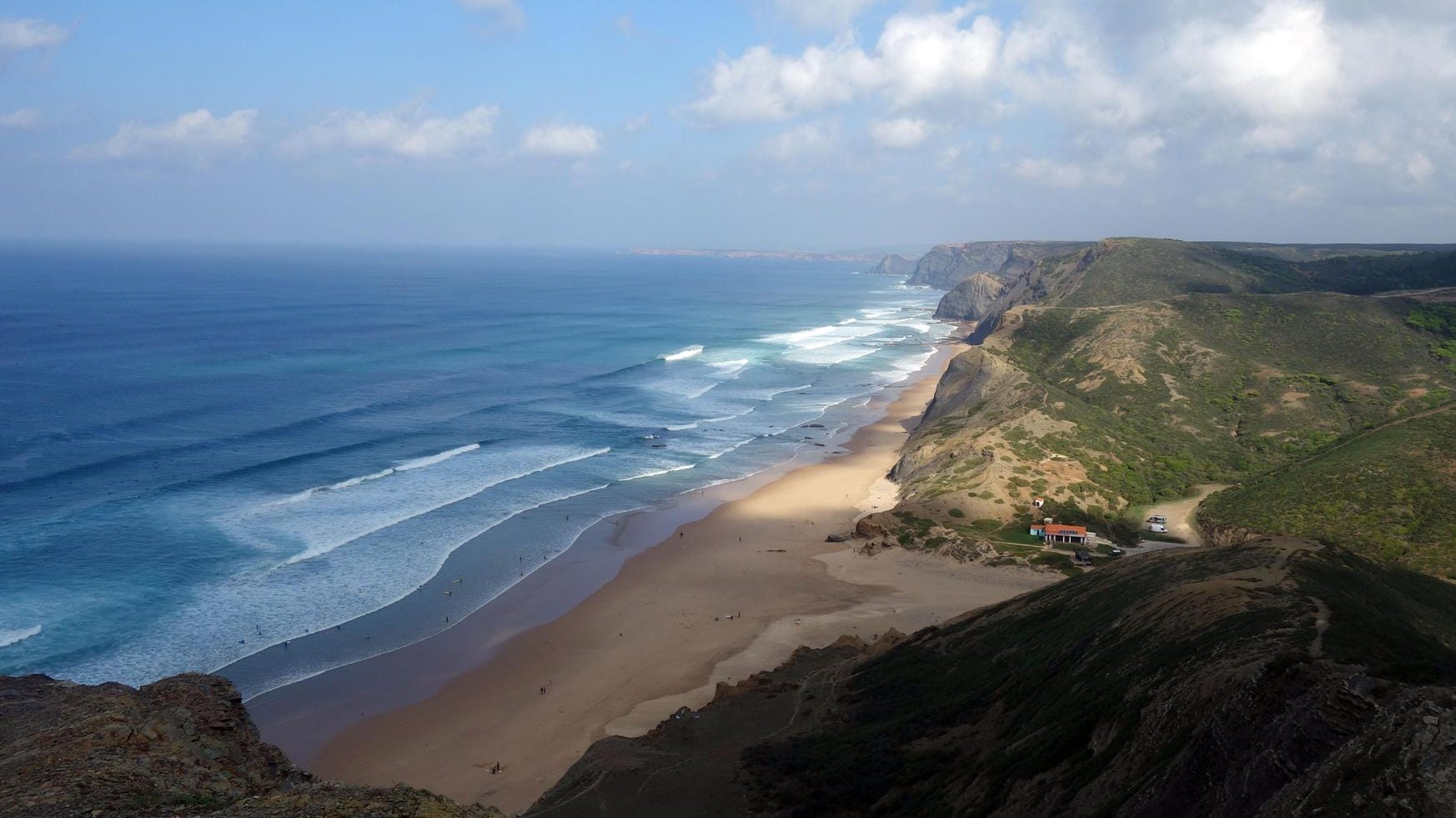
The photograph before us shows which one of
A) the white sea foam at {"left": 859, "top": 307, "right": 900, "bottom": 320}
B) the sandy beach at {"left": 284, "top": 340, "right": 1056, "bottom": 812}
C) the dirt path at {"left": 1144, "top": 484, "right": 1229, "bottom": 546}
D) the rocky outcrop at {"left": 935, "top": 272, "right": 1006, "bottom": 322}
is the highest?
the rocky outcrop at {"left": 935, "top": 272, "right": 1006, "bottom": 322}

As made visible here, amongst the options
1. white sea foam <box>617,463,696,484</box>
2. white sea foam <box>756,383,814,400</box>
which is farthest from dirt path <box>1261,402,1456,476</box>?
white sea foam <box>756,383,814,400</box>

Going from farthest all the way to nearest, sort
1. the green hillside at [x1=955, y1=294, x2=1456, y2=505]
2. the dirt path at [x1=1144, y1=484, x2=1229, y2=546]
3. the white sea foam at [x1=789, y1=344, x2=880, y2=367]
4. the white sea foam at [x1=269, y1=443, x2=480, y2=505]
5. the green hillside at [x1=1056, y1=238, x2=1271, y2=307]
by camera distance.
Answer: the white sea foam at [x1=789, y1=344, x2=880, y2=367], the green hillside at [x1=1056, y1=238, x2=1271, y2=307], the green hillside at [x1=955, y1=294, x2=1456, y2=505], the white sea foam at [x1=269, y1=443, x2=480, y2=505], the dirt path at [x1=1144, y1=484, x2=1229, y2=546]

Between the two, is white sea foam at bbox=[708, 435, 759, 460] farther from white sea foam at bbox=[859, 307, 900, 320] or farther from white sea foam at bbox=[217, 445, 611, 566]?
white sea foam at bbox=[859, 307, 900, 320]

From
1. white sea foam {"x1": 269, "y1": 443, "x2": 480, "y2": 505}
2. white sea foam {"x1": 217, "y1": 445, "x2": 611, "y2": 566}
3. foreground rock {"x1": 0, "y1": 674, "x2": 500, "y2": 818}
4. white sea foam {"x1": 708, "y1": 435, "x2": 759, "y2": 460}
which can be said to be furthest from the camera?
white sea foam {"x1": 708, "y1": 435, "x2": 759, "y2": 460}

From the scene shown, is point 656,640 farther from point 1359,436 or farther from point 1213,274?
point 1213,274

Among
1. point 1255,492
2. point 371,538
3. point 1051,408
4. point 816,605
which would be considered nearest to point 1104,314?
point 1051,408

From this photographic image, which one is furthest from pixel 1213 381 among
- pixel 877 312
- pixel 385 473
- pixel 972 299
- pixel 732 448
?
pixel 877 312

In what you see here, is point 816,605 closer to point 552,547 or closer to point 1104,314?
point 552,547
